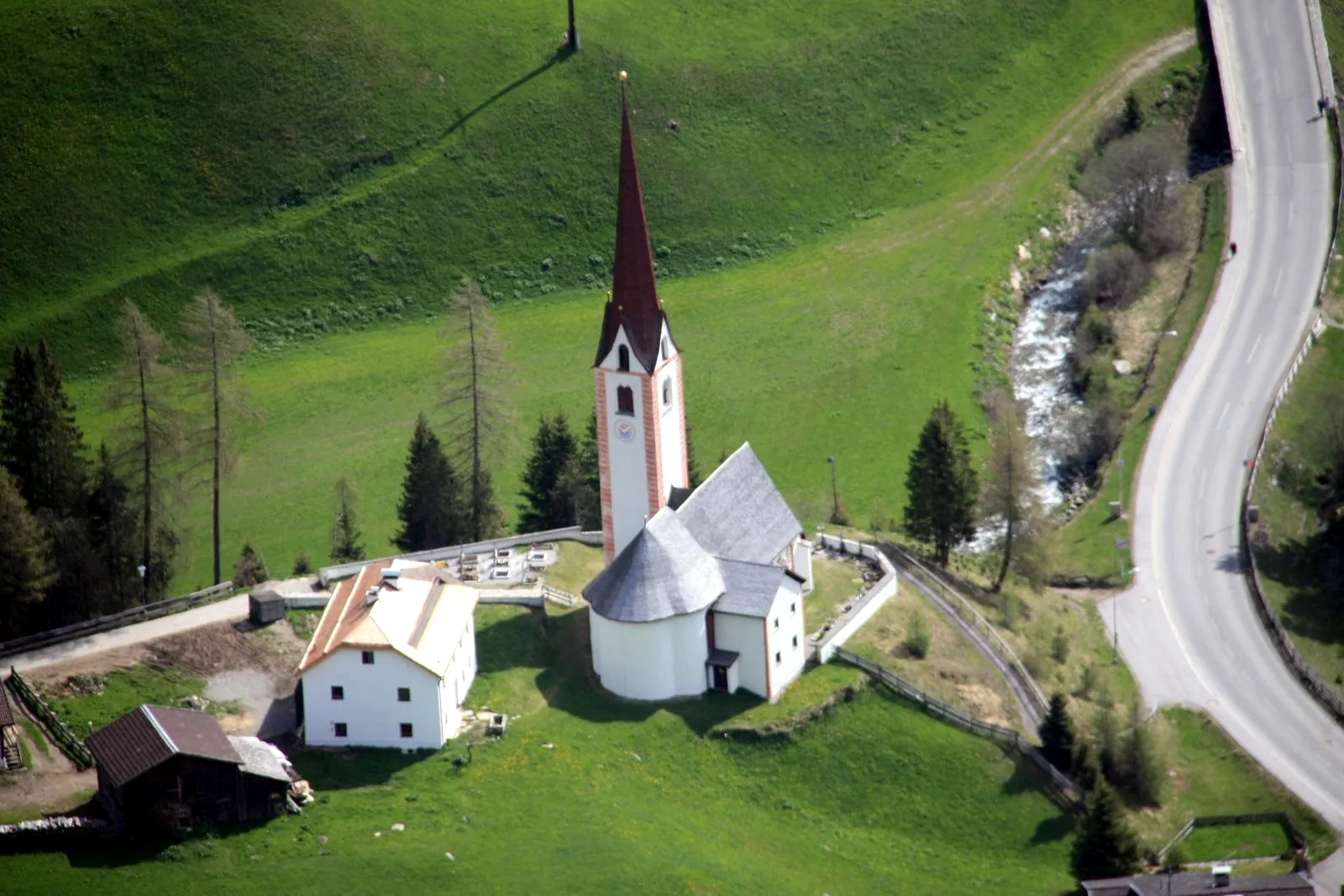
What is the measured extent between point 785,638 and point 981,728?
9.60 metres

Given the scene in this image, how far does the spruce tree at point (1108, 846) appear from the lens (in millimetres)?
86625

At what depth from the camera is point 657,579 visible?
93250mm

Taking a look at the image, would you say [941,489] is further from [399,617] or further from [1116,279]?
[1116,279]

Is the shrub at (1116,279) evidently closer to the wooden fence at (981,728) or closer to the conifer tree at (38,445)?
the wooden fence at (981,728)

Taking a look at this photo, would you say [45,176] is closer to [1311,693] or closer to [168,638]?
[168,638]

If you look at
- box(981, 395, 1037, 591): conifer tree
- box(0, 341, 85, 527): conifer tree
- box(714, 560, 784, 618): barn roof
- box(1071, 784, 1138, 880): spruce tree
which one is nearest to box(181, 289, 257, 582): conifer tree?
box(0, 341, 85, 527): conifer tree

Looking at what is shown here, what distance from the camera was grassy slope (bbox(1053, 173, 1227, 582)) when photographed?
11756cm

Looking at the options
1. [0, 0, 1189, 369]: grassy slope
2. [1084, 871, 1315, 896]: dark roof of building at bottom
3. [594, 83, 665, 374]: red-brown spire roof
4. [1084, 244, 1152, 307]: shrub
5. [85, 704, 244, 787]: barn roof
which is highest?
[0, 0, 1189, 369]: grassy slope

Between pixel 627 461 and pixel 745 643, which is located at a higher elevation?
pixel 627 461

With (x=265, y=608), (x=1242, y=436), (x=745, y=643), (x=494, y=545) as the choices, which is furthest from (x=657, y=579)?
(x=1242, y=436)

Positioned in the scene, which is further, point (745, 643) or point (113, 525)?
point (113, 525)

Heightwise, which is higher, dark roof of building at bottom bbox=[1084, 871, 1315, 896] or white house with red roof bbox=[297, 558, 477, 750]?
white house with red roof bbox=[297, 558, 477, 750]

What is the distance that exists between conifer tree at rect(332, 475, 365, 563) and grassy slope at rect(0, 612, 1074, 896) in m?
Answer: 16.3

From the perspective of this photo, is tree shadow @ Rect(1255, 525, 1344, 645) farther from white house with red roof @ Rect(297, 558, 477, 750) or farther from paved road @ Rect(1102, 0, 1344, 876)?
white house with red roof @ Rect(297, 558, 477, 750)
